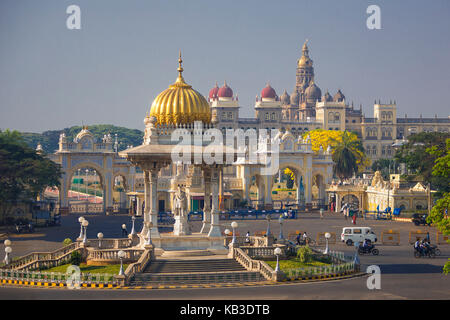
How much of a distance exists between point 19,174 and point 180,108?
91.3 feet

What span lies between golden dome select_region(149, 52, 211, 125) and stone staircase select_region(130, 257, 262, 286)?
7.09m

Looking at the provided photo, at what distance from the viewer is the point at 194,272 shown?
33.8m

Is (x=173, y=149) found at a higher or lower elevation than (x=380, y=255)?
higher

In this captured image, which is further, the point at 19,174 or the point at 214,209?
the point at 19,174

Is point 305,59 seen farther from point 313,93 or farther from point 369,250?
point 369,250

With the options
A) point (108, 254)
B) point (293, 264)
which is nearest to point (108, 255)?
point (108, 254)

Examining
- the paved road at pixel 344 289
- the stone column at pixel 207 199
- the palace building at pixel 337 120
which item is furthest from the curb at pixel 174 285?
the palace building at pixel 337 120

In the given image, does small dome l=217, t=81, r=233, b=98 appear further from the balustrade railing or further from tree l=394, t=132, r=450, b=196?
the balustrade railing

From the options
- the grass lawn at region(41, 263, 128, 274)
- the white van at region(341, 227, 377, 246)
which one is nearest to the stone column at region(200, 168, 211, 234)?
the grass lawn at region(41, 263, 128, 274)

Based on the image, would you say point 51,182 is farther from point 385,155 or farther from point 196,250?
point 385,155
